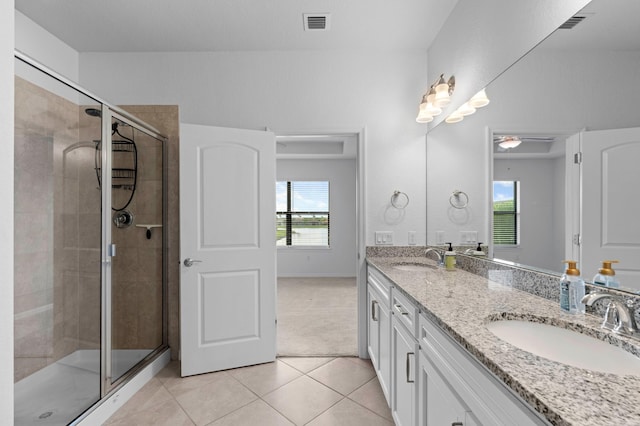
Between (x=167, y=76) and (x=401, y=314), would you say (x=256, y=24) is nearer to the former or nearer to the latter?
(x=167, y=76)

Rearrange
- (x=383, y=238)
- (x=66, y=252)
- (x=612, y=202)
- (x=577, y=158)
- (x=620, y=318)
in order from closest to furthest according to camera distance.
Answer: (x=620, y=318) < (x=612, y=202) < (x=577, y=158) < (x=66, y=252) < (x=383, y=238)

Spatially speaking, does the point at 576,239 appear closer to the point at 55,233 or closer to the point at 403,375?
the point at 403,375

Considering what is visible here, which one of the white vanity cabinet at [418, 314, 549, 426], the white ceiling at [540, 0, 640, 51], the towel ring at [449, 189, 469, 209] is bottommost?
the white vanity cabinet at [418, 314, 549, 426]

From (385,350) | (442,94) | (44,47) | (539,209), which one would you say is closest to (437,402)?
(385,350)

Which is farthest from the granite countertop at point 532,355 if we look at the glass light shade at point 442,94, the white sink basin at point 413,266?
the glass light shade at point 442,94

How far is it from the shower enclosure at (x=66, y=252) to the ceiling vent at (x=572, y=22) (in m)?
2.44

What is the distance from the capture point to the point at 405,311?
155 cm

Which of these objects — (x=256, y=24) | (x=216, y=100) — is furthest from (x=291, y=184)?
(x=256, y=24)

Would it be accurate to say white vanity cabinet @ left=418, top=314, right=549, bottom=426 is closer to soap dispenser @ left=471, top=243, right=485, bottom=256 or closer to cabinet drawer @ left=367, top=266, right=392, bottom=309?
cabinet drawer @ left=367, top=266, right=392, bottom=309

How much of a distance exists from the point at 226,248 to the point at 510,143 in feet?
6.83

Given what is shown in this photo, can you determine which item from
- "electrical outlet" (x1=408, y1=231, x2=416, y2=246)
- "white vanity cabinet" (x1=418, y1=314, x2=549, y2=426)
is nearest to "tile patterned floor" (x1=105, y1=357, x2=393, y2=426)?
"white vanity cabinet" (x1=418, y1=314, x2=549, y2=426)

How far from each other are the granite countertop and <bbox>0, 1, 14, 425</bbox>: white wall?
1.42 meters

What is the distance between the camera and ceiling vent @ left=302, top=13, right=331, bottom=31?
2.28 metres

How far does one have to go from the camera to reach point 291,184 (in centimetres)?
663
